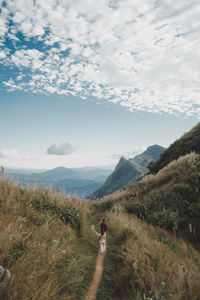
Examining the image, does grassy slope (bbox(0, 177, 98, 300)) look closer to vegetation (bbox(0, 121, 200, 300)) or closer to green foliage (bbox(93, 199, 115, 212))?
vegetation (bbox(0, 121, 200, 300))

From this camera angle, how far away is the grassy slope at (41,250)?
9.78 feet

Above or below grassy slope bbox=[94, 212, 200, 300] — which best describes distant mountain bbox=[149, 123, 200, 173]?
above

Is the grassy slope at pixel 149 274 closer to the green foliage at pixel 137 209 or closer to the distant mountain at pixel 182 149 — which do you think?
the green foliage at pixel 137 209

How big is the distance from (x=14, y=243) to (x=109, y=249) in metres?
4.14

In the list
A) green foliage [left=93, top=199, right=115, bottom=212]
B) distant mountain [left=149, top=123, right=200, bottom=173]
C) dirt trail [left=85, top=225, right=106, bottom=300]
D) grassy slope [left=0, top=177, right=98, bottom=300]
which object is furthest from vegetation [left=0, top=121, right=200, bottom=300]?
distant mountain [left=149, top=123, right=200, bottom=173]

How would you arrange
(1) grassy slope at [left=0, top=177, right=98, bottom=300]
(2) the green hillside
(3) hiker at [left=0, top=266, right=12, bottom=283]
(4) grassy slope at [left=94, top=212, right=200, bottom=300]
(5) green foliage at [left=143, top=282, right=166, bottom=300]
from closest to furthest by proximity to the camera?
(3) hiker at [left=0, top=266, right=12, bottom=283]
(1) grassy slope at [left=0, top=177, right=98, bottom=300]
(2) the green hillside
(5) green foliage at [left=143, top=282, right=166, bottom=300]
(4) grassy slope at [left=94, top=212, right=200, bottom=300]

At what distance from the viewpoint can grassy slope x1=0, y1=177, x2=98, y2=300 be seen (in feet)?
9.78

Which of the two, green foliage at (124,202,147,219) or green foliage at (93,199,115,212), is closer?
green foliage at (124,202,147,219)

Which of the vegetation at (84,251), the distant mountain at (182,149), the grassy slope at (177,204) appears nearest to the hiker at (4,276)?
the vegetation at (84,251)

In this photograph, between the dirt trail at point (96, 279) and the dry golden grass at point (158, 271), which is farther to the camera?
the dirt trail at point (96, 279)

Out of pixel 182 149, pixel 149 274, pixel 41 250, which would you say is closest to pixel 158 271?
pixel 149 274

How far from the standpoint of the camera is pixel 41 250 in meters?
3.91

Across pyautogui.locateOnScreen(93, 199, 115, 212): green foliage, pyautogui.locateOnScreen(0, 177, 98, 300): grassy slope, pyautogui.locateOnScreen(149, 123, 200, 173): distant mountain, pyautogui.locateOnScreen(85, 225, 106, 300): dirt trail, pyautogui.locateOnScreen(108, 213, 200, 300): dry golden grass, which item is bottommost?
pyautogui.locateOnScreen(93, 199, 115, 212): green foliage

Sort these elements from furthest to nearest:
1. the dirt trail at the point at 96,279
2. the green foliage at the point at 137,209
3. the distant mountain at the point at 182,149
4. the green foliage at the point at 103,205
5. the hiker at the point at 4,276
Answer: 1. the distant mountain at the point at 182,149
2. the green foliage at the point at 103,205
3. the green foliage at the point at 137,209
4. the dirt trail at the point at 96,279
5. the hiker at the point at 4,276
